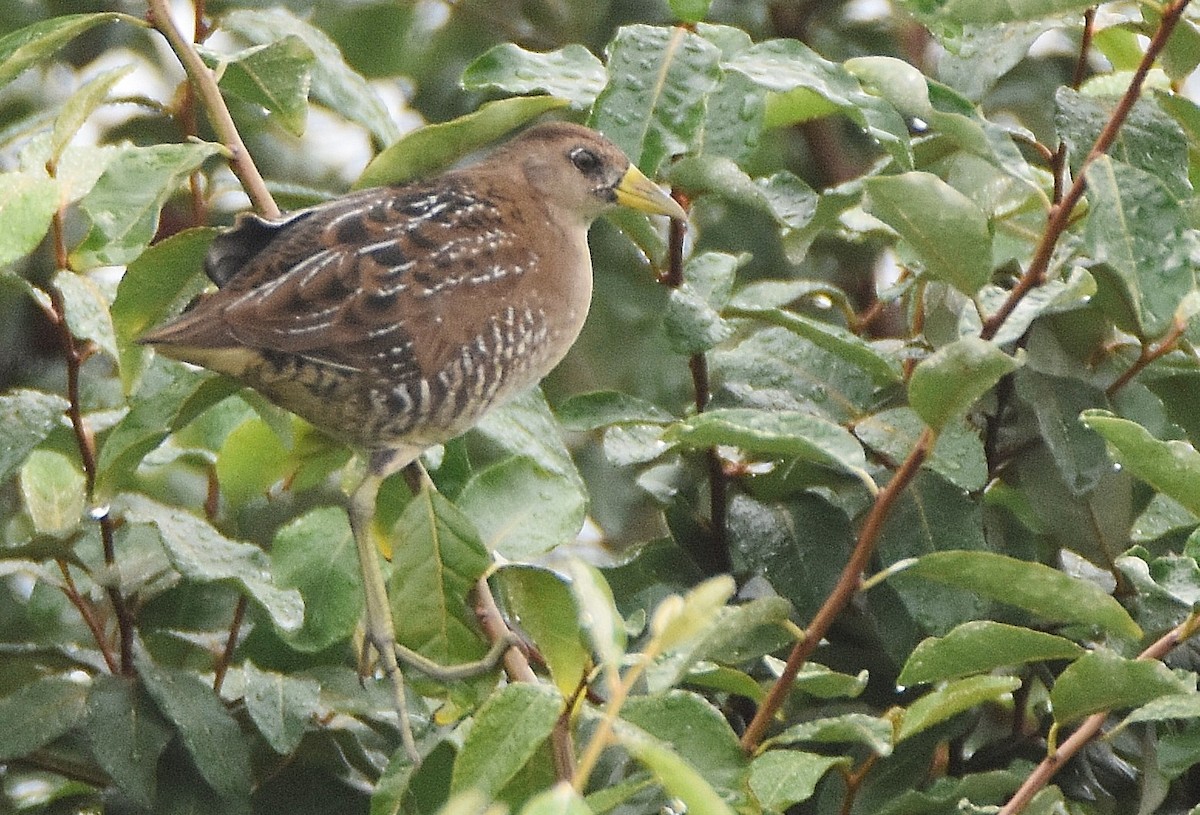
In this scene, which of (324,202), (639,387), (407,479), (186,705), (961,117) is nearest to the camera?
(961,117)

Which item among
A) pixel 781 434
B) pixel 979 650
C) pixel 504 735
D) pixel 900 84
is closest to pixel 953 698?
pixel 979 650

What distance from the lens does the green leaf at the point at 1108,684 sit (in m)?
1.64

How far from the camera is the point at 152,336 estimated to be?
6.63 feet

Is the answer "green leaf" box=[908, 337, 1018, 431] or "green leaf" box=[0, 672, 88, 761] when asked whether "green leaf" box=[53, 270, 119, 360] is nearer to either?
"green leaf" box=[0, 672, 88, 761]

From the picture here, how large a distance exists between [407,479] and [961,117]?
2.64ft

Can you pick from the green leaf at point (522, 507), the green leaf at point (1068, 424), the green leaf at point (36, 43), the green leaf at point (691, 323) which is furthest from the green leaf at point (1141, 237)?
the green leaf at point (36, 43)

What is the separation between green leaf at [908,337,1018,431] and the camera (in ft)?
5.19

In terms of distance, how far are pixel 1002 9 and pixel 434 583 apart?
0.84 metres

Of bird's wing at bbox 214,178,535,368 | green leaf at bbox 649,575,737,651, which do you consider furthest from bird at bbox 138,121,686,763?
green leaf at bbox 649,575,737,651

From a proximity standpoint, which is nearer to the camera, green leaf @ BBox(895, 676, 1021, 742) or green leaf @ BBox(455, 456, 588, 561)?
green leaf @ BBox(895, 676, 1021, 742)

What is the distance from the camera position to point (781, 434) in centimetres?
168

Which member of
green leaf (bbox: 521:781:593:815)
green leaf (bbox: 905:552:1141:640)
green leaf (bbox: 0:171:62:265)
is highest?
green leaf (bbox: 521:781:593:815)

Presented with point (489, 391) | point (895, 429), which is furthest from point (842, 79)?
point (489, 391)

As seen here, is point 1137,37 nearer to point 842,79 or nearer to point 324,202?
point 842,79
